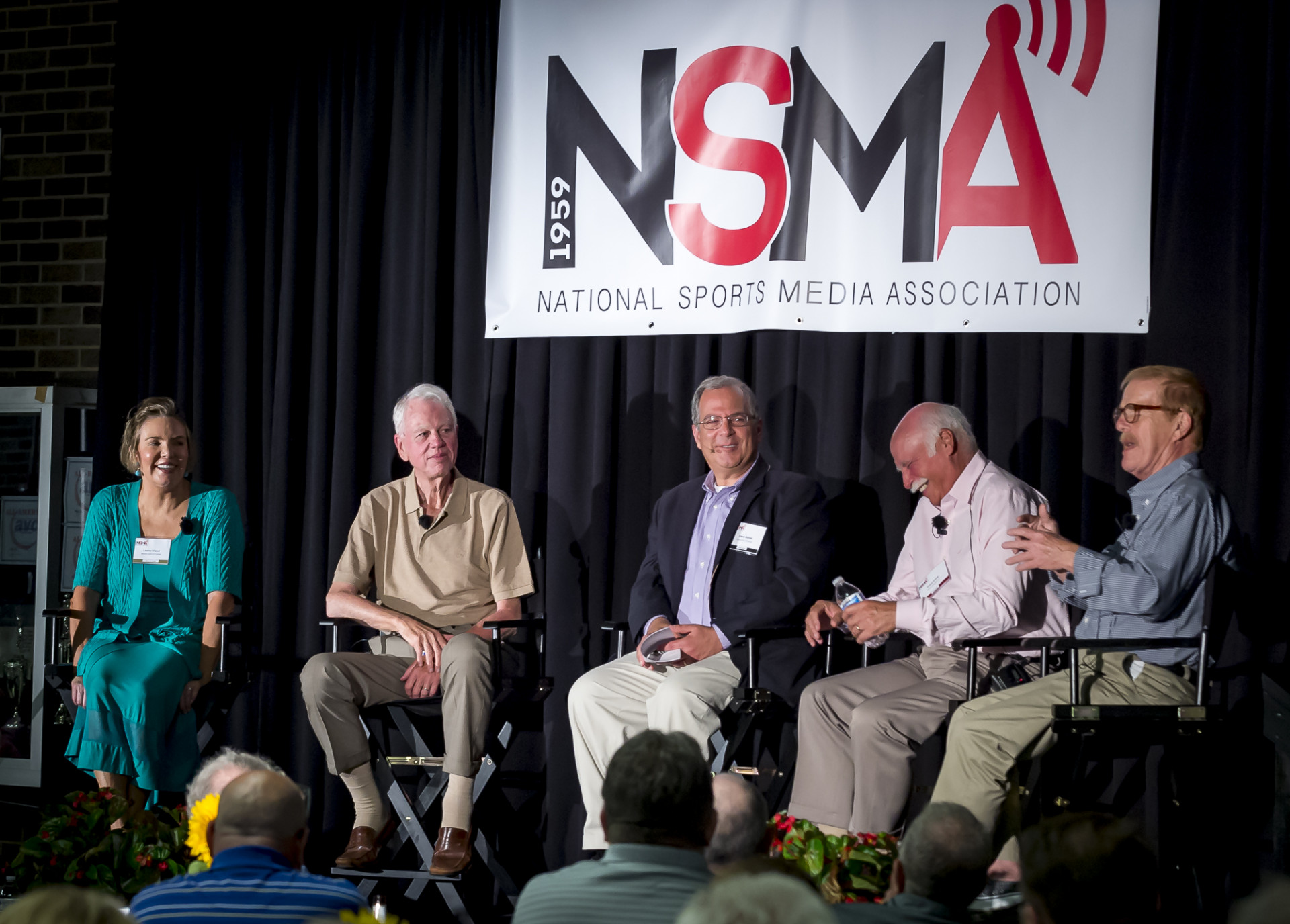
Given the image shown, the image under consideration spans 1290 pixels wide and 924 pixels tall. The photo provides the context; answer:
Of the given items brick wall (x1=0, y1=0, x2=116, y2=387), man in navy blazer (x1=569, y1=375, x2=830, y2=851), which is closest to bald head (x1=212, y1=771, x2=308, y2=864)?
man in navy blazer (x1=569, y1=375, x2=830, y2=851)

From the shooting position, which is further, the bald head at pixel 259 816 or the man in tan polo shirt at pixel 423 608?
the man in tan polo shirt at pixel 423 608

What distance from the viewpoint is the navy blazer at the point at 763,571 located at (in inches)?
141

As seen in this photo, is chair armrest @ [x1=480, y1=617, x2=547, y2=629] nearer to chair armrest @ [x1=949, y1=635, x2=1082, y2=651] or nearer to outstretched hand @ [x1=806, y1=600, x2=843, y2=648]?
outstretched hand @ [x1=806, y1=600, x2=843, y2=648]

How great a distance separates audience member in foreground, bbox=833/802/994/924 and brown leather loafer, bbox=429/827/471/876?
80.8 inches

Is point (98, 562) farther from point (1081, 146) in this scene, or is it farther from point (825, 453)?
point (1081, 146)

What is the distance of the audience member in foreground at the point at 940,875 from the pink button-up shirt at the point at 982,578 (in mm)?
1634

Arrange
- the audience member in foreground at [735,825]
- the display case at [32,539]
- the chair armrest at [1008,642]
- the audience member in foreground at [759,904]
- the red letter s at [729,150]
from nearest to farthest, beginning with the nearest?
1. the audience member in foreground at [759,904]
2. the audience member in foreground at [735,825]
3. the chair armrest at [1008,642]
4. the red letter s at [729,150]
5. the display case at [32,539]

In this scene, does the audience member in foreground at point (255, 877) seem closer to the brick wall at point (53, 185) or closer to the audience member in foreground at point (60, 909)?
the audience member in foreground at point (60, 909)

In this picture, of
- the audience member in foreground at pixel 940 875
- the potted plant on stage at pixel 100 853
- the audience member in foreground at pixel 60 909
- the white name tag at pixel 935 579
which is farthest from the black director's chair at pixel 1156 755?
the audience member in foreground at pixel 60 909

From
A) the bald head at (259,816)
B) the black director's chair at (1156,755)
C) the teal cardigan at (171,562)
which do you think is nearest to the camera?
the bald head at (259,816)

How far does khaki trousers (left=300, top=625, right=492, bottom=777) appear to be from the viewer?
142 inches

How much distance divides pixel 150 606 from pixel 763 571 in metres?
2.09

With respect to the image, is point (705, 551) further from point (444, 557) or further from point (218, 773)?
point (218, 773)

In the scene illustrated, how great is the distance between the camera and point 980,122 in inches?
149
